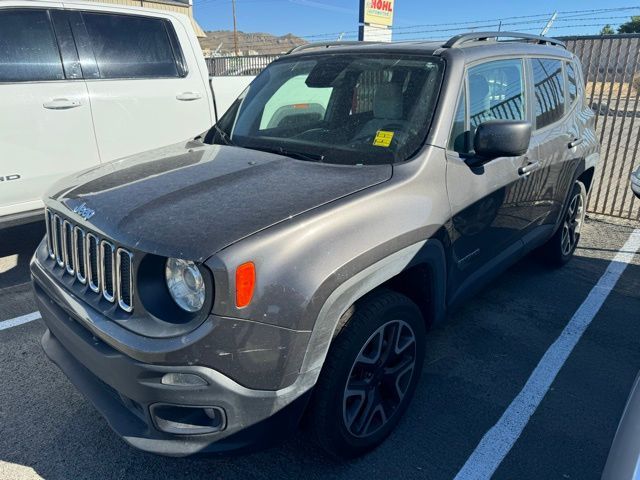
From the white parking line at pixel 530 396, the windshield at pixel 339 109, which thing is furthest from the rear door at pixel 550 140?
the windshield at pixel 339 109

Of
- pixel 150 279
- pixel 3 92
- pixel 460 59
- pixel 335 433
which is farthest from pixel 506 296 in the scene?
pixel 3 92

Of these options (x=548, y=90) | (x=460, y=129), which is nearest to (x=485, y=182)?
(x=460, y=129)

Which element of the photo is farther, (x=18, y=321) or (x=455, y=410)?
(x=18, y=321)

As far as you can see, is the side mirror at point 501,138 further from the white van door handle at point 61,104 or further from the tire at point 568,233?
the white van door handle at point 61,104

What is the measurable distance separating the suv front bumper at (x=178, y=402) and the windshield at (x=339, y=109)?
1296mm

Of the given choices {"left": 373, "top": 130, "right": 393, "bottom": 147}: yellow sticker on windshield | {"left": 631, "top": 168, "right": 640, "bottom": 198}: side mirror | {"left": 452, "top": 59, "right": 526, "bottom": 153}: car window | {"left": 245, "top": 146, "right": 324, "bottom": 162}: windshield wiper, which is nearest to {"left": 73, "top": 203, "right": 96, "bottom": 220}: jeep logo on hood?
{"left": 245, "top": 146, "right": 324, "bottom": 162}: windshield wiper

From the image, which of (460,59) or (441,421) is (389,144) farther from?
(441,421)

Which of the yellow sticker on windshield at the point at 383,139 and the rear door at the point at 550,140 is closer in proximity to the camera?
the yellow sticker on windshield at the point at 383,139

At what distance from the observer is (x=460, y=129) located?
2814mm

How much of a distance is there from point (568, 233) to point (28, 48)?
4.94 meters

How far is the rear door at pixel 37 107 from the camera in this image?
4.07 m

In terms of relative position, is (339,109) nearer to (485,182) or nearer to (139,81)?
(485,182)

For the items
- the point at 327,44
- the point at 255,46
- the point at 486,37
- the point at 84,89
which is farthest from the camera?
the point at 255,46

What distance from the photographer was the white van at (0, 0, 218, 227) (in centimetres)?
412
